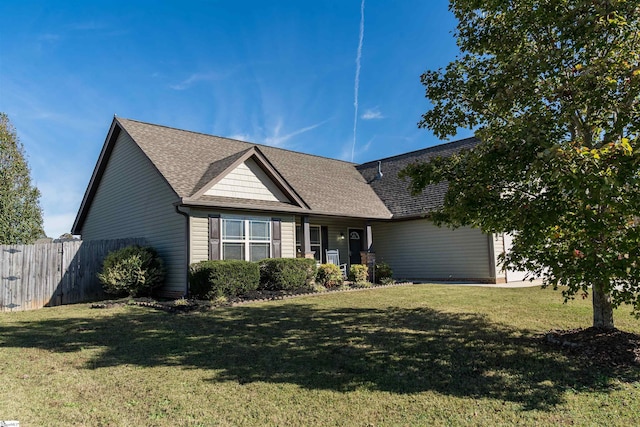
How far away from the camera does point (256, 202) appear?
553 inches

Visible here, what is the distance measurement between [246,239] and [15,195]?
18647mm

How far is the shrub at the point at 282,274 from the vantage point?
12992mm

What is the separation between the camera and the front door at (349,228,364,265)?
751 inches

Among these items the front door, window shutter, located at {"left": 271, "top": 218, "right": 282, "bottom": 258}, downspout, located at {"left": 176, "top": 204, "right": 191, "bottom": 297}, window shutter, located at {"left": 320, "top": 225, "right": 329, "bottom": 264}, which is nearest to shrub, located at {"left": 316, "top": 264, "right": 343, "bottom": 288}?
window shutter, located at {"left": 271, "top": 218, "right": 282, "bottom": 258}

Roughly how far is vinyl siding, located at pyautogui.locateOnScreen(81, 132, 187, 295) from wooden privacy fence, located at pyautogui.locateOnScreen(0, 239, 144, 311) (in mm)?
1089

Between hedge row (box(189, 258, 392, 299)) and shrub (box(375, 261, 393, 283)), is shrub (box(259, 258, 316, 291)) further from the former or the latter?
shrub (box(375, 261, 393, 283))

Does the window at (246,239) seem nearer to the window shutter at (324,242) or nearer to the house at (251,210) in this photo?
the house at (251,210)

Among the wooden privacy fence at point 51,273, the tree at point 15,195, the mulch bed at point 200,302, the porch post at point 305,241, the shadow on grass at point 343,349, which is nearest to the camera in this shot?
→ the shadow on grass at point 343,349

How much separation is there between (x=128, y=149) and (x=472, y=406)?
49.8 feet

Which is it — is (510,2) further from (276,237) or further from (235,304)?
(276,237)

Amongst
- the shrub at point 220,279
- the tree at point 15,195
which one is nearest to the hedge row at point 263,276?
the shrub at point 220,279

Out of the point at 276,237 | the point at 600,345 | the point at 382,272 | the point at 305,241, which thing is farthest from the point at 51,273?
the point at 600,345

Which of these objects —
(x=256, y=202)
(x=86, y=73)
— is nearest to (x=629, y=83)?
(x=256, y=202)

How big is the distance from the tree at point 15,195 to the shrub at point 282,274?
18.5 m
